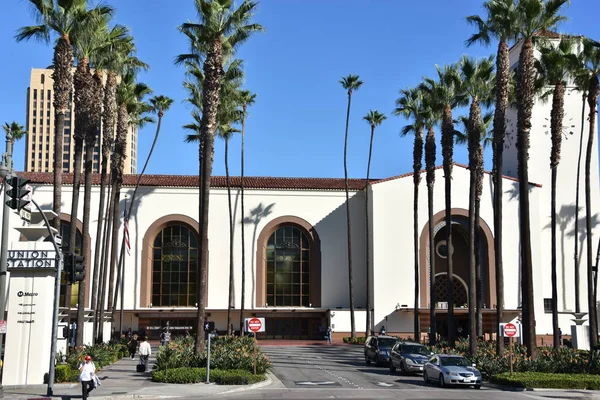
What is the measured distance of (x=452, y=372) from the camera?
27922 mm

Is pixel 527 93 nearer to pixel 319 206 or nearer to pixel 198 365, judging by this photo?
pixel 198 365

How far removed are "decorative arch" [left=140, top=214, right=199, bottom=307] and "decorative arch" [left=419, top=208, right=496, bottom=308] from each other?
Answer: 55.4ft

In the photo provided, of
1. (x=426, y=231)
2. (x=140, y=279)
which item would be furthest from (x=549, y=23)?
(x=140, y=279)

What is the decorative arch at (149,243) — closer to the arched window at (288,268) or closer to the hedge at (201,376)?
the arched window at (288,268)

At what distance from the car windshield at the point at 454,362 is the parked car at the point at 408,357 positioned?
137 inches

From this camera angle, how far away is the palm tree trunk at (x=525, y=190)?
3167 cm

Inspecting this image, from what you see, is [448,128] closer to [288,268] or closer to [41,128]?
[288,268]

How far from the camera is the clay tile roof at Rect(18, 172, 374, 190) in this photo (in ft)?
193

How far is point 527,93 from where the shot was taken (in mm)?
34219

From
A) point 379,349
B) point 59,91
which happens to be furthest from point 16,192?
point 379,349

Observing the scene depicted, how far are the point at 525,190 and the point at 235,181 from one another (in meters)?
32.6

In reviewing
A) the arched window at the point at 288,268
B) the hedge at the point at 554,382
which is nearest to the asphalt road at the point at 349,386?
the hedge at the point at 554,382

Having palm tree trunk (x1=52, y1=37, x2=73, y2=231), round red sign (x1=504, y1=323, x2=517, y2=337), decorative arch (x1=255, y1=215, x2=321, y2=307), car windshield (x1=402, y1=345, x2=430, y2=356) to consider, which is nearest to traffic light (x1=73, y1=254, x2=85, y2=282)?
palm tree trunk (x1=52, y1=37, x2=73, y2=231)

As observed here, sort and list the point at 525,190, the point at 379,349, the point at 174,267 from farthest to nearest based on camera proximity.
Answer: the point at 174,267, the point at 379,349, the point at 525,190
